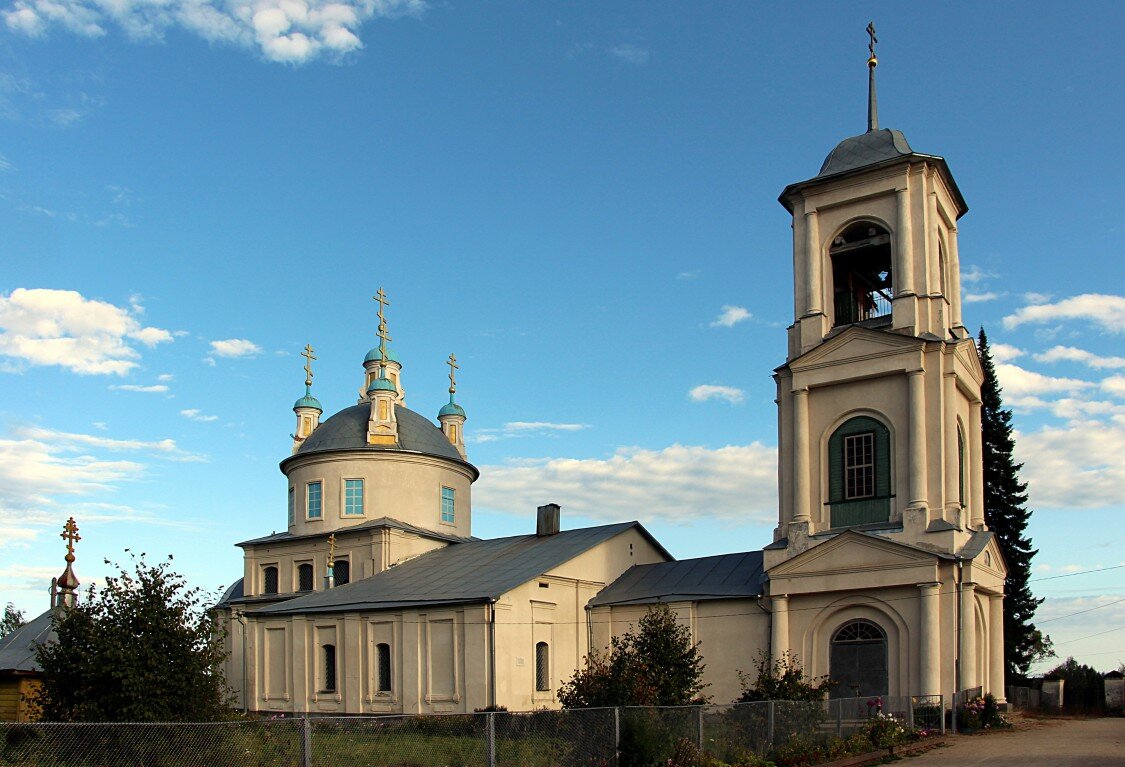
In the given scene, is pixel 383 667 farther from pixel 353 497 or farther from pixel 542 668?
pixel 353 497

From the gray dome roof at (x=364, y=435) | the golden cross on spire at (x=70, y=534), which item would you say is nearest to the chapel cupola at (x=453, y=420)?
the gray dome roof at (x=364, y=435)

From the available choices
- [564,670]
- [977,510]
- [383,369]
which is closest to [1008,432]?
[977,510]

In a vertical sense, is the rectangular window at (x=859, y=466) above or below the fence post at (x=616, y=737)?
above

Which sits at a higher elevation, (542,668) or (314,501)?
(314,501)

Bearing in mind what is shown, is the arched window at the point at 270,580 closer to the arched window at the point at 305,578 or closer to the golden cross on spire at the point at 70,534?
the arched window at the point at 305,578

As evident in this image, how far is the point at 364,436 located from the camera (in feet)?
152

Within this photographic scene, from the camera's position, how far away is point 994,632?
3278cm

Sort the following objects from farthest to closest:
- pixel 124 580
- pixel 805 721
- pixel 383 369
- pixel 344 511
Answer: pixel 383 369 < pixel 344 511 < pixel 805 721 < pixel 124 580

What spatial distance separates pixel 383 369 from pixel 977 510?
26926 millimetres

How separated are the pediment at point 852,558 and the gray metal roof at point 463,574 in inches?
313

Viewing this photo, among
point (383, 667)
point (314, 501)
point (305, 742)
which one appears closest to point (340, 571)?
point (314, 501)

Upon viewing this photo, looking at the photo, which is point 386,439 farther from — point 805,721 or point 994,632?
point 805,721

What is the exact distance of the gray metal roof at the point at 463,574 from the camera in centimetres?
3459

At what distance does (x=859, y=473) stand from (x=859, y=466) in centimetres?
21
